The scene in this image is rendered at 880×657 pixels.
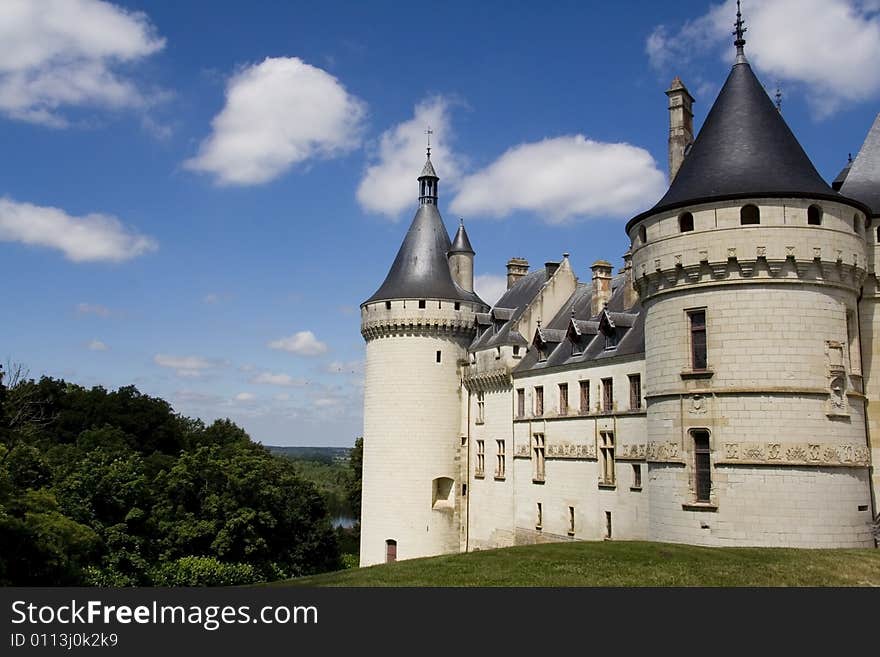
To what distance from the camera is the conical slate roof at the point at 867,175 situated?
1064 inches

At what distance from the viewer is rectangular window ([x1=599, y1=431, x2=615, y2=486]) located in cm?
3215

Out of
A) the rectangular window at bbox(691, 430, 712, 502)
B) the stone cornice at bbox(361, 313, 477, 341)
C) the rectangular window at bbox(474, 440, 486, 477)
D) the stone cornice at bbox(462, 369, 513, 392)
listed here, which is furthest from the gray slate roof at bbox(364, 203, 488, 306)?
the rectangular window at bbox(691, 430, 712, 502)

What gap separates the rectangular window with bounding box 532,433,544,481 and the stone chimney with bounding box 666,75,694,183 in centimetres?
1322

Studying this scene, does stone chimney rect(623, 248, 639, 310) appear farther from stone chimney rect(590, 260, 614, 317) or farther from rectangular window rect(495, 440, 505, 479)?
rectangular window rect(495, 440, 505, 479)

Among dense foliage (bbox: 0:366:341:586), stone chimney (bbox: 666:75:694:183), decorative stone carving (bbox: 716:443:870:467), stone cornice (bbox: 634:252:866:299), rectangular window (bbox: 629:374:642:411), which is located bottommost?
dense foliage (bbox: 0:366:341:586)

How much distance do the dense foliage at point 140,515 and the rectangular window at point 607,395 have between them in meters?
20.0

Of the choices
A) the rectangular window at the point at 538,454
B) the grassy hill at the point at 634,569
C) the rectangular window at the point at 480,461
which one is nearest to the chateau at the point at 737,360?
the rectangular window at the point at 538,454

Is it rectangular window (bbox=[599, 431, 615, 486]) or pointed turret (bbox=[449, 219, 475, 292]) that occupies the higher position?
pointed turret (bbox=[449, 219, 475, 292])

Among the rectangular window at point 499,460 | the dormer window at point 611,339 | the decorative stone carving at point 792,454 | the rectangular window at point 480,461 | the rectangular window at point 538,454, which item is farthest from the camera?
the rectangular window at point 480,461

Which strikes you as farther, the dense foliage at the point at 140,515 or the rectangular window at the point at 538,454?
the rectangular window at the point at 538,454

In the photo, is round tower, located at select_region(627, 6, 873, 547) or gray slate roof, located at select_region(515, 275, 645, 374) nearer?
round tower, located at select_region(627, 6, 873, 547)

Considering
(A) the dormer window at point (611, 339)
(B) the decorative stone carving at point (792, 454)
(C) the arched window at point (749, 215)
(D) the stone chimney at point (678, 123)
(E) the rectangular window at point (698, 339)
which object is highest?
(D) the stone chimney at point (678, 123)

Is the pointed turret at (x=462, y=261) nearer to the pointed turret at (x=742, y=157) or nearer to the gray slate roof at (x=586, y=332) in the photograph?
the gray slate roof at (x=586, y=332)

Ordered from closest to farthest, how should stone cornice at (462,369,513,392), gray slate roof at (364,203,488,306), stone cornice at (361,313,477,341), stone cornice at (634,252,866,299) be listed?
stone cornice at (634,252,866,299)
stone cornice at (462,369,513,392)
stone cornice at (361,313,477,341)
gray slate roof at (364,203,488,306)
